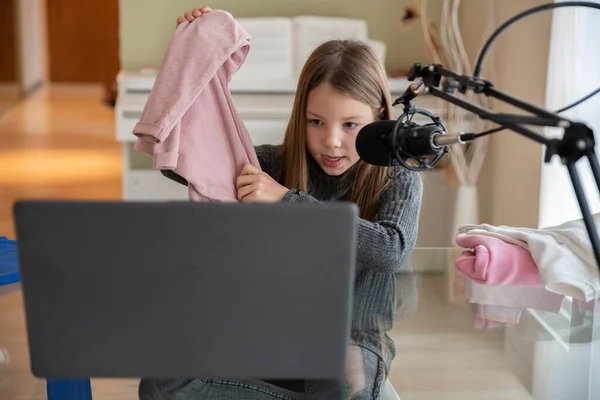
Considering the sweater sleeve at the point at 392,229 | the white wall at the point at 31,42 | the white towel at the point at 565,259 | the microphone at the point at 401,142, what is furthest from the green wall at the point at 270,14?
the white wall at the point at 31,42

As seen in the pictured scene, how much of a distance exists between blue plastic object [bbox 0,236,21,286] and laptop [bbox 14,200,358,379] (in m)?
0.90

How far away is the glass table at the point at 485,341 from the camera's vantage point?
1426 millimetres

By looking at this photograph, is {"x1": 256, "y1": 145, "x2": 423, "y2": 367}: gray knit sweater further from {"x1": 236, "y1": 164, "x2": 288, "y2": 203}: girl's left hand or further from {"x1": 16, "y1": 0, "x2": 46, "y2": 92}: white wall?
{"x1": 16, "y1": 0, "x2": 46, "y2": 92}: white wall

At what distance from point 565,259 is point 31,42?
8.45 meters

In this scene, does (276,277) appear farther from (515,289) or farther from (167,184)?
(167,184)

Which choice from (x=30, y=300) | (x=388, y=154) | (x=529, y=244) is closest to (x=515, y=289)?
(x=529, y=244)

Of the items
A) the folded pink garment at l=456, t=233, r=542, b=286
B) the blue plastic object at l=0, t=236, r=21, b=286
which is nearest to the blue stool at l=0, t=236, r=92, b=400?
the blue plastic object at l=0, t=236, r=21, b=286

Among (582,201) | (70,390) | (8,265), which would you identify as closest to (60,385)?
(70,390)

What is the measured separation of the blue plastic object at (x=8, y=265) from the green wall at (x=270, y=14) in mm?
2122

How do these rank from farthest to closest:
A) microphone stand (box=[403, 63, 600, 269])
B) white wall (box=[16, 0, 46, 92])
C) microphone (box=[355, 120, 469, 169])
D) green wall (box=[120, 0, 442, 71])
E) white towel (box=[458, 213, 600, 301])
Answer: white wall (box=[16, 0, 46, 92]) → green wall (box=[120, 0, 442, 71]) → white towel (box=[458, 213, 600, 301]) → microphone (box=[355, 120, 469, 169]) → microphone stand (box=[403, 63, 600, 269])

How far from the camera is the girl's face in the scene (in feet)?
6.46

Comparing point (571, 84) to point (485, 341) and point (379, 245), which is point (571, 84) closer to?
point (379, 245)

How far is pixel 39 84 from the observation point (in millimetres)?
9984

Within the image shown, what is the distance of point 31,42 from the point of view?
30.9 feet
